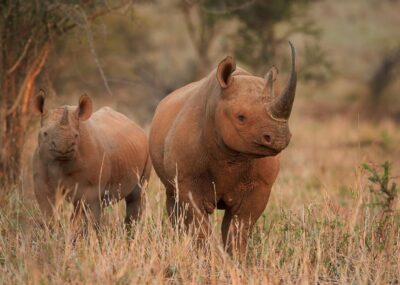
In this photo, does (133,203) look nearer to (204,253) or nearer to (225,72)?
(204,253)

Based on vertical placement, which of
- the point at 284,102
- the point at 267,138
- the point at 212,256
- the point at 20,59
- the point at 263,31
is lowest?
the point at 212,256

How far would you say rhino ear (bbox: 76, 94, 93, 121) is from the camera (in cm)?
827

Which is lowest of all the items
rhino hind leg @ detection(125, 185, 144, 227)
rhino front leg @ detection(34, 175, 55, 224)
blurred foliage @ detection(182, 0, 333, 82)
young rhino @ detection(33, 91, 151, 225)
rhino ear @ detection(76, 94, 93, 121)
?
rhino hind leg @ detection(125, 185, 144, 227)

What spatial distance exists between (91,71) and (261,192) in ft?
53.6

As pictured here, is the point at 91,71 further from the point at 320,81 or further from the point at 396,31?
the point at 396,31

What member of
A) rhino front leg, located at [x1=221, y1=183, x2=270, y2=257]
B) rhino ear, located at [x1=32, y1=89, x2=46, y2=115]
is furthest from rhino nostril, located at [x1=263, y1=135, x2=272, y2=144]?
rhino ear, located at [x1=32, y1=89, x2=46, y2=115]

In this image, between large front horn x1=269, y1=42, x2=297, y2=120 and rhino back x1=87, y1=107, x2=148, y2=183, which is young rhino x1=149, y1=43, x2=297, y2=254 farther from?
rhino back x1=87, y1=107, x2=148, y2=183

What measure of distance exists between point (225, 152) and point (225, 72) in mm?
615

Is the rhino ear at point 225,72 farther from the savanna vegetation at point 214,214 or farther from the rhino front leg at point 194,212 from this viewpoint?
the savanna vegetation at point 214,214

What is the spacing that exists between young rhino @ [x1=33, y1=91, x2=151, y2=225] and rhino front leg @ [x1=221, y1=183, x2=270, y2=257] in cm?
94

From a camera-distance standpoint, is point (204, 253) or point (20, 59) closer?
point (204, 253)

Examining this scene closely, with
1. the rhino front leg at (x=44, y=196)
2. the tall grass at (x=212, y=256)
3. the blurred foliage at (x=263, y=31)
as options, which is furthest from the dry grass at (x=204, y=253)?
the blurred foliage at (x=263, y=31)

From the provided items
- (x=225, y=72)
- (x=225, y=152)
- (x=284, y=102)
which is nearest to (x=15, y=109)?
(x=225, y=152)

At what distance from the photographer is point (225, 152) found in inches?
258
